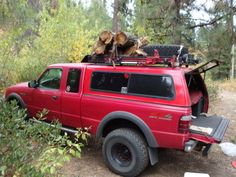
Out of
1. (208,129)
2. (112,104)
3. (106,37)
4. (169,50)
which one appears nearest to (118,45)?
(106,37)

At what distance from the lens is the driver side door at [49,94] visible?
6.08m

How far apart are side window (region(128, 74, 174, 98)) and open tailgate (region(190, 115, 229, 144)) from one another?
2.30 feet

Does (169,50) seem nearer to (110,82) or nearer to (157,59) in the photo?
(157,59)

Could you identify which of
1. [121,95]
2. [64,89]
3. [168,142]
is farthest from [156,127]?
[64,89]

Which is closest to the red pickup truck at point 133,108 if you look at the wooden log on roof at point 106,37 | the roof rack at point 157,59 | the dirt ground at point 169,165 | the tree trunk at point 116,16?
the roof rack at point 157,59

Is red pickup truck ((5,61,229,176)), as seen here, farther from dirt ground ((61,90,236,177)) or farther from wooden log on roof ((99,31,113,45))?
wooden log on roof ((99,31,113,45))

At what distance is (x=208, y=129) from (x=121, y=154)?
152cm

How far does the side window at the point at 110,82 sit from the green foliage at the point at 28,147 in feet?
5.39

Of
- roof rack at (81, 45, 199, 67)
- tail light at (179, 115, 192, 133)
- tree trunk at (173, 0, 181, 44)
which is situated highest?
Result: tree trunk at (173, 0, 181, 44)

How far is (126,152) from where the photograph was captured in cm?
520

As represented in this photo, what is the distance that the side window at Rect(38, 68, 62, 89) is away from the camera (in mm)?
6199

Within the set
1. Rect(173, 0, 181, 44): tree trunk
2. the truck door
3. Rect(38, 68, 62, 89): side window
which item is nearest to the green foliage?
the truck door

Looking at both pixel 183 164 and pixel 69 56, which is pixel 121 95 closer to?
pixel 183 164

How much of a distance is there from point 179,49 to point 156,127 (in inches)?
56.7
